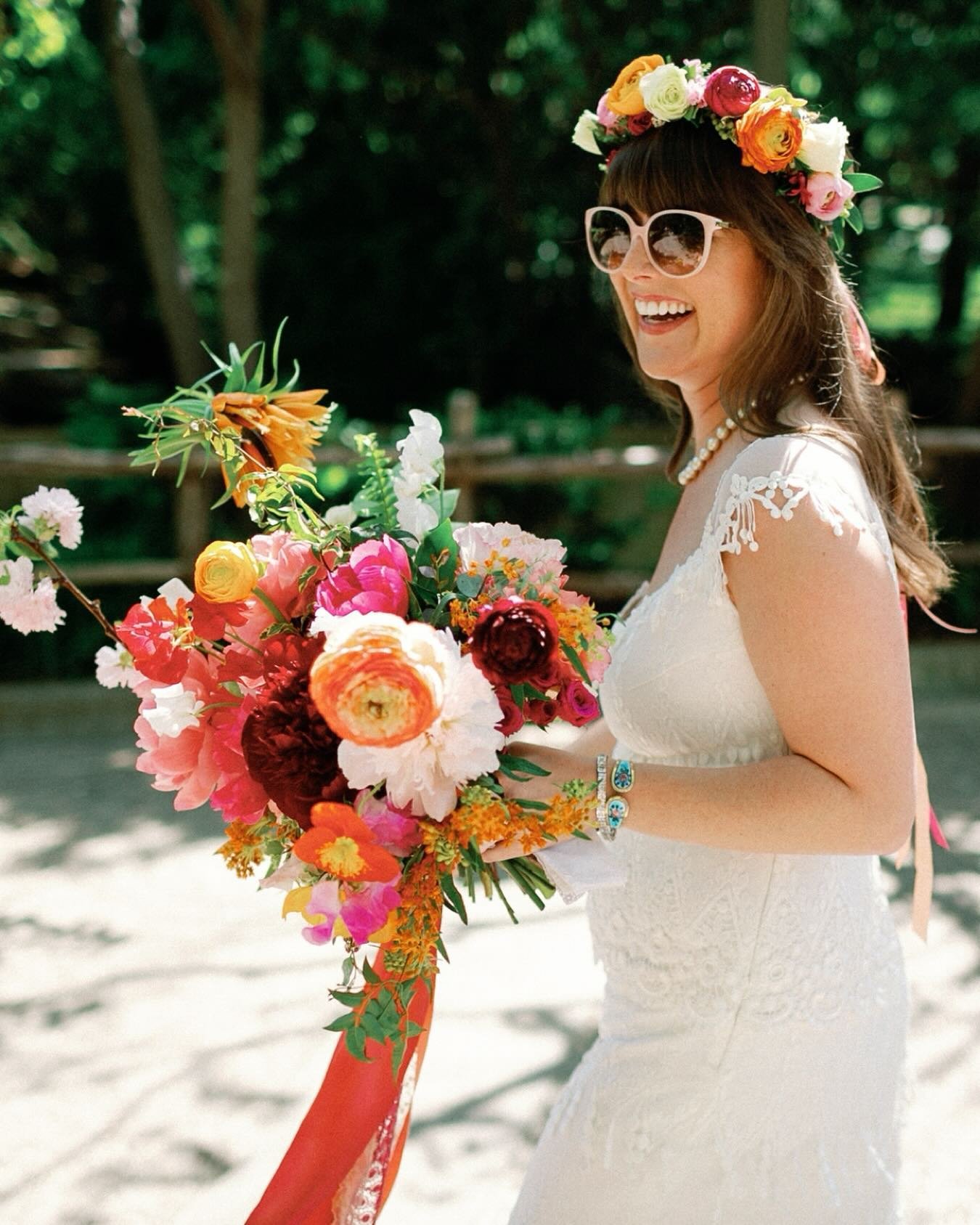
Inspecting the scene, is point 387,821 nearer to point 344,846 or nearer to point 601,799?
point 344,846

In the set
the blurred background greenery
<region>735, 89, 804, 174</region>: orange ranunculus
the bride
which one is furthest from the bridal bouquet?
the blurred background greenery

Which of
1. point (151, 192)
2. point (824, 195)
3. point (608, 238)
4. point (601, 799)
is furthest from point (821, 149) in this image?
point (151, 192)

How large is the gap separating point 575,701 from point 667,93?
89 cm

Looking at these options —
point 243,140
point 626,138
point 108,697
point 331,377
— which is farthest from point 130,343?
point 626,138

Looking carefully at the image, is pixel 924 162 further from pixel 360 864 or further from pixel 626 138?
pixel 360 864

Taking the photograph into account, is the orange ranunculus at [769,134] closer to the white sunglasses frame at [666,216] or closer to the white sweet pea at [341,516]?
the white sunglasses frame at [666,216]

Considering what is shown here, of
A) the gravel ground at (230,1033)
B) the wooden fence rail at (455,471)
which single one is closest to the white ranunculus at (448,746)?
the gravel ground at (230,1033)

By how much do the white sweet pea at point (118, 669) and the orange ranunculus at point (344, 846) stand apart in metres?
0.42

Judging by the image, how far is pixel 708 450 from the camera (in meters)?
1.98

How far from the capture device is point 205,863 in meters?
4.95

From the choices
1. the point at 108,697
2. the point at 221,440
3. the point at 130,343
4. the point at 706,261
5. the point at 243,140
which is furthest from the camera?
the point at 130,343

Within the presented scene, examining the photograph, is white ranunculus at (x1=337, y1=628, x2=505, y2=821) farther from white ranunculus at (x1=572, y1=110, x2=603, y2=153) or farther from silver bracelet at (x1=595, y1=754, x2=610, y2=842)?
white ranunculus at (x1=572, y1=110, x2=603, y2=153)

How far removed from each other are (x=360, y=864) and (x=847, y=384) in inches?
39.3

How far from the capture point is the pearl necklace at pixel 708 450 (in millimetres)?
1932
